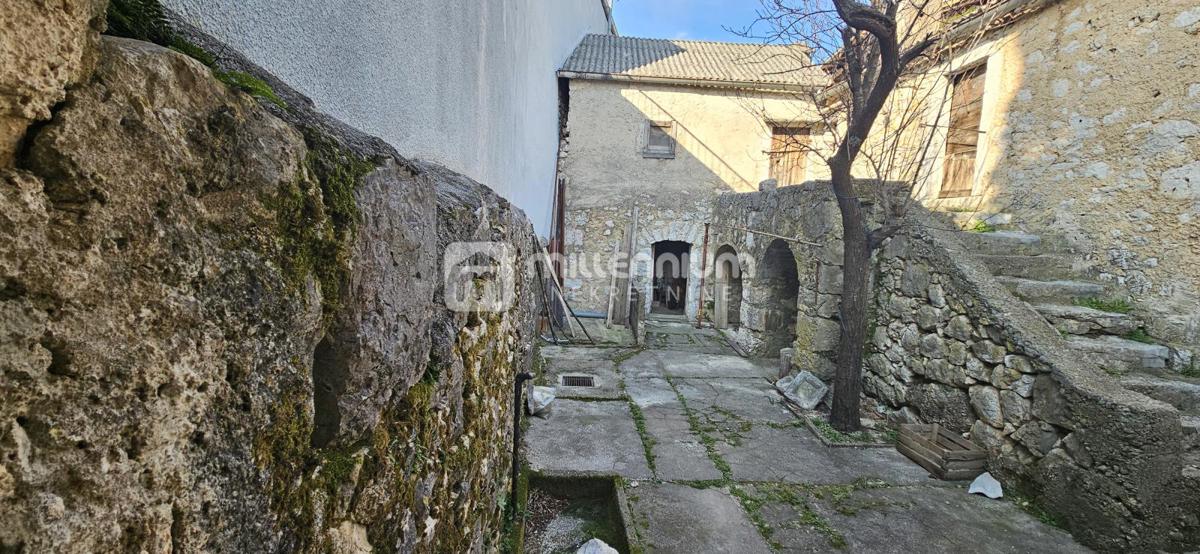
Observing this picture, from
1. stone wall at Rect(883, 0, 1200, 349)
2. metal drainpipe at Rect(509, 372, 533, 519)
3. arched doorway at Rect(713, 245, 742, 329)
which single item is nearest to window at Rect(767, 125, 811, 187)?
arched doorway at Rect(713, 245, 742, 329)

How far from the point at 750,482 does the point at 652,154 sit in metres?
7.57

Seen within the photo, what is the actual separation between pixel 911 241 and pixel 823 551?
2943 millimetres

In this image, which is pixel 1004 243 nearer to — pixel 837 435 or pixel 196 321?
pixel 837 435

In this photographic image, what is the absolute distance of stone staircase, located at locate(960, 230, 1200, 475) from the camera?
10.9 ft

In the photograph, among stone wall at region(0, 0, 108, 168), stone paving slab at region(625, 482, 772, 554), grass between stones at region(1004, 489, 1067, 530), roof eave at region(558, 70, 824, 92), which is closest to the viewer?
stone wall at region(0, 0, 108, 168)

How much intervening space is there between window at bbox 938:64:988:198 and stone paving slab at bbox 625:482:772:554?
5010 millimetres

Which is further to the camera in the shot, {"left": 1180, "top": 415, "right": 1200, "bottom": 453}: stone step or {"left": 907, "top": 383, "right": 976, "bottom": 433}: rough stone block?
{"left": 907, "top": 383, "right": 976, "bottom": 433}: rough stone block

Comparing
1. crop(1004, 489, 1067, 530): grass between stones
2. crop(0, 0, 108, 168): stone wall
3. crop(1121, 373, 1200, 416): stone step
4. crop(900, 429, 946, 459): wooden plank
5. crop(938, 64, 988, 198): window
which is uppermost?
crop(938, 64, 988, 198): window

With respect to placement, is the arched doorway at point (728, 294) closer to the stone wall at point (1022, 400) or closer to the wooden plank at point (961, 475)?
the stone wall at point (1022, 400)

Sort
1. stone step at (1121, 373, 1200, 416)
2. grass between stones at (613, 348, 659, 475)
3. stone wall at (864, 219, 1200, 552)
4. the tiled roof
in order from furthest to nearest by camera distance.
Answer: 1. the tiled roof
2. grass between stones at (613, 348, 659, 475)
3. stone step at (1121, 373, 1200, 416)
4. stone wall at (864, 219, 1200, 552)

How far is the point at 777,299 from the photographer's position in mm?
7176

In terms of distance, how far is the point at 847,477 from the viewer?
3617mm

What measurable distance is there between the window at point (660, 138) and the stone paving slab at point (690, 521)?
7771 mm

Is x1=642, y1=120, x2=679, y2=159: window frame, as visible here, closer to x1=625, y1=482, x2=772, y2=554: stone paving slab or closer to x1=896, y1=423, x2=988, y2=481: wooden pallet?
x1=896, y1=423, x2=988, y2=481: wooden pallet
